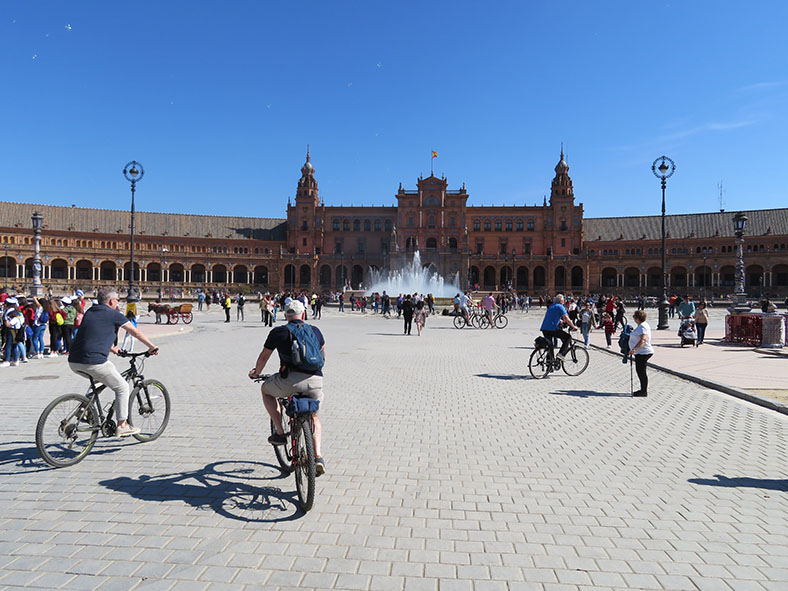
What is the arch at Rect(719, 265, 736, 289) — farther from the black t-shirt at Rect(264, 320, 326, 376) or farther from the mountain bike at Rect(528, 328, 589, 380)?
the black t-shirt at Rect(264, 320, 326, 376)

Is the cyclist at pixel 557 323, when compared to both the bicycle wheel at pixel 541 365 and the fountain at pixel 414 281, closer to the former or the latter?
the bicycle wheel at pixel 541 365

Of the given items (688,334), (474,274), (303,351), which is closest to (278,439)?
(303,351)

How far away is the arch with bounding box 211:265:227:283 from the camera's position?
305 feet

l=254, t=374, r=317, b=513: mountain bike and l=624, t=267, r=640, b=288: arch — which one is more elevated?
l=624, t=267, r=640, b=288: arch

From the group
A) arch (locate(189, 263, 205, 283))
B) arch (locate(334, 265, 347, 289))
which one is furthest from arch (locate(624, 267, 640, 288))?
arch (locate(189, 263, 205, 283))

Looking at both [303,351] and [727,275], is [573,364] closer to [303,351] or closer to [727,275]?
[303,351]

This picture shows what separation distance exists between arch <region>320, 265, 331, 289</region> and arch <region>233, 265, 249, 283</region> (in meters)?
12.3

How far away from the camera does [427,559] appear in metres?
4.07

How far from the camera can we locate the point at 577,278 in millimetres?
91875

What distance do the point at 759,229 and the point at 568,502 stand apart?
10027 centimetres

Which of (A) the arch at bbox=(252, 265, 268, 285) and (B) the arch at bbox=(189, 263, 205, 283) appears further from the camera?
(A) the arch at bbox=(252, 265, 268, 285)

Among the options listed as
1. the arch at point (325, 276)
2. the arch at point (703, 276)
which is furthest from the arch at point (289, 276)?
the arch at point (703, 276)

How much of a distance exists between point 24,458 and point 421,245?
87330 millimetres

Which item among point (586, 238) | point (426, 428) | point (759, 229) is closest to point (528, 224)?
point (586, 238)
